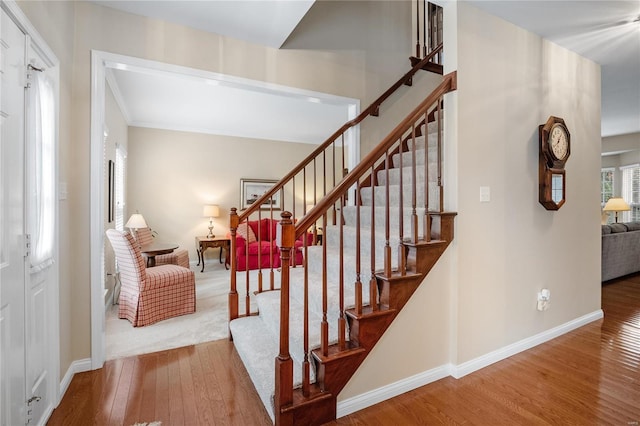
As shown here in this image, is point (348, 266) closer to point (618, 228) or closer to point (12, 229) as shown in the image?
point (12, 229)

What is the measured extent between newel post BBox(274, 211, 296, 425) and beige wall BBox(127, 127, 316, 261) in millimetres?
4949

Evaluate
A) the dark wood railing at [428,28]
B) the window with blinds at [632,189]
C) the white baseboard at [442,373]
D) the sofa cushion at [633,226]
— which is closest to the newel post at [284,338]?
the white baseboard at [442,373]

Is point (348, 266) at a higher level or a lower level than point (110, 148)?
lower

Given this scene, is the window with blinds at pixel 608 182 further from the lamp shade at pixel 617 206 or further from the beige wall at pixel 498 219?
the beige wall at pixel 498 219

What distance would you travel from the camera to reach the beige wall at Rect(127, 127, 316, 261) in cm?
555

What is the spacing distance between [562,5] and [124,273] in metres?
4.50

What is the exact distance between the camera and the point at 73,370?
218 cm

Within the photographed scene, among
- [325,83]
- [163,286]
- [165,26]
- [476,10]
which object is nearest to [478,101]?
[476,10]

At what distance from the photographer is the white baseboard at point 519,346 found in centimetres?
218

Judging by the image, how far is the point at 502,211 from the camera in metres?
2.38

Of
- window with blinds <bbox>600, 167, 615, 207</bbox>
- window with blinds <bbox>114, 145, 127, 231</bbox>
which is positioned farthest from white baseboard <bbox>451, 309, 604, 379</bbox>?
window with blinds <bbox>600, 167, 615, 207</bbox>

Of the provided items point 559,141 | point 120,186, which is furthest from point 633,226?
point 120,186

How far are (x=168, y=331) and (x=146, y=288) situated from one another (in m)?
0.50

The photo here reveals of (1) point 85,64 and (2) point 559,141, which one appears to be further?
(2) point 559,141
